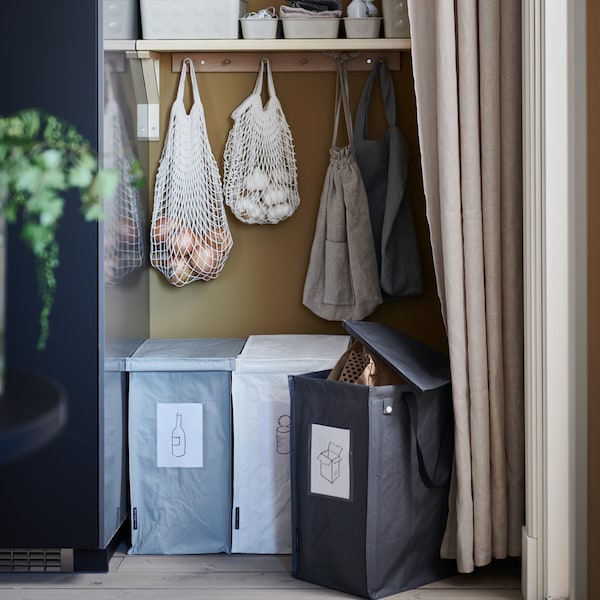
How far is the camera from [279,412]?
269cm

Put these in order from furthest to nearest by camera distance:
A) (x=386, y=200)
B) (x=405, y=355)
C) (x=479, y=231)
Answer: (x=386, y=200) < (x=405, y=355) < (x=479, y=231)

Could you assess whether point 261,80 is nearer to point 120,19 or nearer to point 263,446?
point 120,19

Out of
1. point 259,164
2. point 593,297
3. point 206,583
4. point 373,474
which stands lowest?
point 206,583

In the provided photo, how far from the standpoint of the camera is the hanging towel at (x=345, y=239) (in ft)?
9.71

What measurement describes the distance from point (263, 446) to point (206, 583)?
1.33 ft

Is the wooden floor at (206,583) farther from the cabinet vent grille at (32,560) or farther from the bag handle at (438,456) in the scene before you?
the bag handle at (438,456)

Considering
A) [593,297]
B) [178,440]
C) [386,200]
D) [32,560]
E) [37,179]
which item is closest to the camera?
[37,179]

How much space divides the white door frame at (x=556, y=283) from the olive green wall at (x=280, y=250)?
0.79 m

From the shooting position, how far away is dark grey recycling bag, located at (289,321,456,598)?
2.37 m

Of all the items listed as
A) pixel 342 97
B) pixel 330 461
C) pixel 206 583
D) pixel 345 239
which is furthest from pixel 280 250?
pixel 206 583

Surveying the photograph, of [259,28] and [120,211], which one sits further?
[259,28]

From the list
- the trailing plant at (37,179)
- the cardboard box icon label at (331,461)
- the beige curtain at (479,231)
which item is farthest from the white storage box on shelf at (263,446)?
the trailing plant at (37,179)

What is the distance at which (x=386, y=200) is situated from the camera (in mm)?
2945

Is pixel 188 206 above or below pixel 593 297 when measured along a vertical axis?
above
